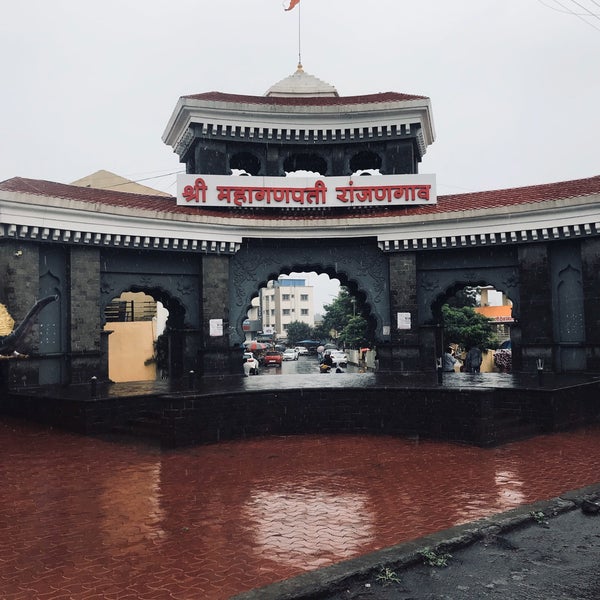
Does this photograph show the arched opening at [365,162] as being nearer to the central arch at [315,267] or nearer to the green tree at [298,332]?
the central arch at [315,267]

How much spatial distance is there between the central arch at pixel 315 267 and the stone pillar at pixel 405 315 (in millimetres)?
450

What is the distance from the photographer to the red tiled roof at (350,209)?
17.8m

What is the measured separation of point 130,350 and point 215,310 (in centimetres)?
928

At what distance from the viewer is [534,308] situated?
18.4m

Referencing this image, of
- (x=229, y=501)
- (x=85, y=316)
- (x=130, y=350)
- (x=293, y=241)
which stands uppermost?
(x=293, y=241)

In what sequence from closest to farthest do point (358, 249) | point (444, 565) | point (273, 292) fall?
point (444, 565) < point (358, 249) < point (273, 292)

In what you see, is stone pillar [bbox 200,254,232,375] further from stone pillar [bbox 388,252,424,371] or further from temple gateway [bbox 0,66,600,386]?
stone pillar [bbox 388,252,424,371]

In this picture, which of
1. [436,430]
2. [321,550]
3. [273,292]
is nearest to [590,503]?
[321,550]

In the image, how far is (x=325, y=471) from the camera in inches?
388

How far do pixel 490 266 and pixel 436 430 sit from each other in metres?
8.92

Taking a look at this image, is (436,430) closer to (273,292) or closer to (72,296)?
(72,296)

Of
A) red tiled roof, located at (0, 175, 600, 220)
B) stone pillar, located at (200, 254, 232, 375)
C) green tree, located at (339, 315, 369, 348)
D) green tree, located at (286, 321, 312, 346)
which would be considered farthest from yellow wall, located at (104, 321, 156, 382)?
green tree, located at (286, 321, 312, 346)

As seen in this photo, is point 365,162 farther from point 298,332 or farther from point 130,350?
point 298,332

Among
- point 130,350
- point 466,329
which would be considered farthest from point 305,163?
point 466,329
